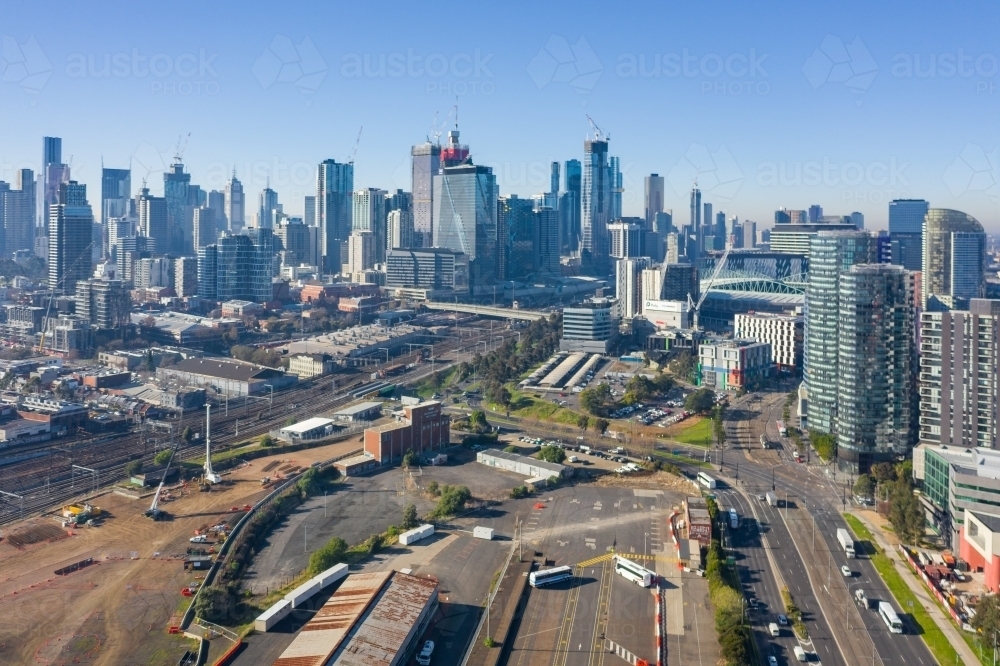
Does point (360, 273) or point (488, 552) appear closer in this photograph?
point (488, 552)

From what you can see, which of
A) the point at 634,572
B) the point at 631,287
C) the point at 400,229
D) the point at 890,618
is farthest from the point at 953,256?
the point at 400,229

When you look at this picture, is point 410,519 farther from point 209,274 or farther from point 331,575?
point 209,274

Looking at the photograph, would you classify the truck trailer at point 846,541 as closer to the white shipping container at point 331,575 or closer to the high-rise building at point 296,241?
the white shipping container at point 331,575

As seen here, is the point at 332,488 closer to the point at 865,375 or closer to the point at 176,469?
the point at 176,469

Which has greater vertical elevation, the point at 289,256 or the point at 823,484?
the point at 289,256

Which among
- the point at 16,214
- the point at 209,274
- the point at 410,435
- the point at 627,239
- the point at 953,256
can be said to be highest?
the point at 16,214

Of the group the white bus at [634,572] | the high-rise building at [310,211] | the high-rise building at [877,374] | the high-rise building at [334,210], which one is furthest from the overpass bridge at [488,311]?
the high-rise building at [310,211]

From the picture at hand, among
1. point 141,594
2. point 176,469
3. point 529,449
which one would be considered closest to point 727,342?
point 529,449
